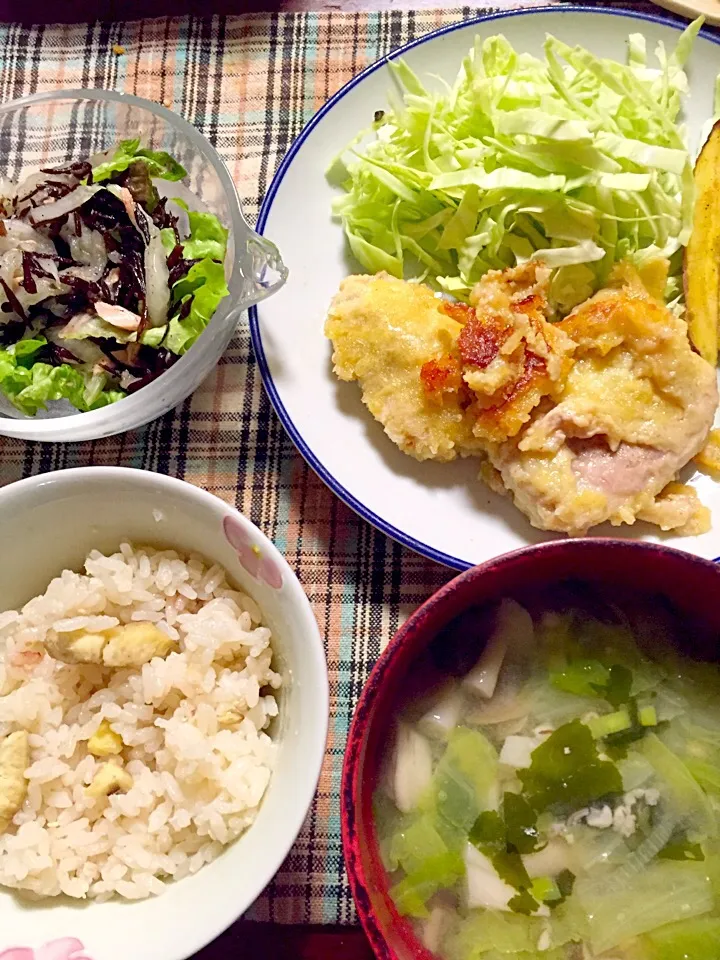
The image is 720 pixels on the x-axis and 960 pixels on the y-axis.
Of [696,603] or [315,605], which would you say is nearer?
[696,603]

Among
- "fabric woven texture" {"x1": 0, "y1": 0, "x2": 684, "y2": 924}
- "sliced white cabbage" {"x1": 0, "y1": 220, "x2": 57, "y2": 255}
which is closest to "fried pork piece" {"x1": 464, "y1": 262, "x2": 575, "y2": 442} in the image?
"fabric woven texture" {"x1": 0, "y1": 0, "x2": 684, "y2": 924}

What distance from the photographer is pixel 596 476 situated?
156cm

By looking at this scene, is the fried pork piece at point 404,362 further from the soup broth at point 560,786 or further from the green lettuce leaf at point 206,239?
the soup broth at point 560,786

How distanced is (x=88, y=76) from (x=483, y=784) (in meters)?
1.81

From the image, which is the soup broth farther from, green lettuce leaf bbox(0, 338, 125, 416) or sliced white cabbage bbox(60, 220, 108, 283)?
sliced white cabbage bbox(60, 220, 108, 283)

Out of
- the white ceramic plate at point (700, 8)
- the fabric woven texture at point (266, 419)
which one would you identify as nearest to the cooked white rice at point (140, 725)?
the fabric woven texture at point (266, 419)

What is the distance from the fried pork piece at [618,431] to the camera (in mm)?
1530

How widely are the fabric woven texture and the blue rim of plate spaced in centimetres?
10

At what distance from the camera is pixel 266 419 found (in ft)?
5.83

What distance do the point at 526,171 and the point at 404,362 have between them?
19.6 inches

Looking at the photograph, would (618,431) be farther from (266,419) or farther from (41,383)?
(41,383)

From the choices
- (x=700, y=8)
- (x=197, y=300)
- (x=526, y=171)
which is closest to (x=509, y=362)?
(x=526, y=171)

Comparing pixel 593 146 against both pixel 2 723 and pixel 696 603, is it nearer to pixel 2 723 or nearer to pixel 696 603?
pixel 696 603

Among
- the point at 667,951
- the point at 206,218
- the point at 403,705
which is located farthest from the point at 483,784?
the point at 206,218
